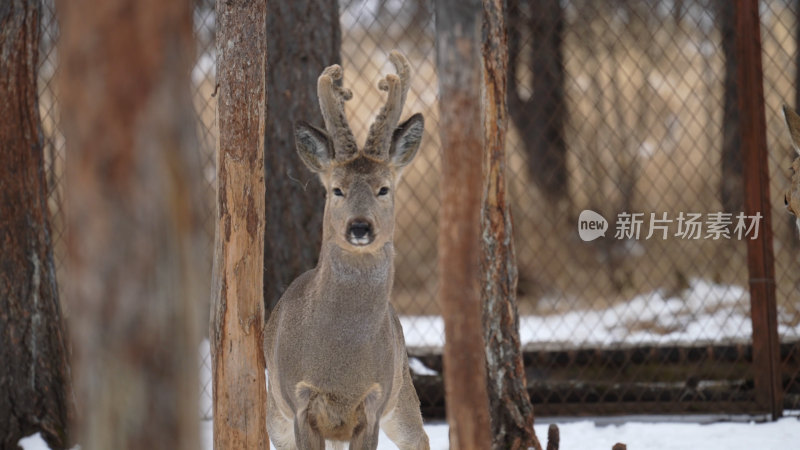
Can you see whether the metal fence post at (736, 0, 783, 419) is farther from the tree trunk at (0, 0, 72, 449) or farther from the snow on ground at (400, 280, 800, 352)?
the tree trunk at (0, 0, 72, 449)

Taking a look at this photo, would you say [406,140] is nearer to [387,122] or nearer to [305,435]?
[387,122]

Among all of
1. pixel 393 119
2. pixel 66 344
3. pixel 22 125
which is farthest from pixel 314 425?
pixel 22 125

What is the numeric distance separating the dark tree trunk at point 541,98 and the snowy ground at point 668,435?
9.45 feet

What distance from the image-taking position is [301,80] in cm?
595

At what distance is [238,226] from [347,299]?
534 millimetres

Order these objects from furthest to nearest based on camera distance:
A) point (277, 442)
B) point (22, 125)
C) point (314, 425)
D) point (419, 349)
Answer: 1. point (419, 349)
2. point (22, 125)
3. point (277, 442)
4. point (314, 425)

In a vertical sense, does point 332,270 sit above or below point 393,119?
below

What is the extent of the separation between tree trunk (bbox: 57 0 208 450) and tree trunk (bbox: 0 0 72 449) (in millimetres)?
4258

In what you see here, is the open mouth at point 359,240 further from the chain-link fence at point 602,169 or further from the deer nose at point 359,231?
the chain-link fence at point 602,169

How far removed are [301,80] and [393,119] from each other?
2026 millimetres

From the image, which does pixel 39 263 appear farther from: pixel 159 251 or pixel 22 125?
pixel 159 251

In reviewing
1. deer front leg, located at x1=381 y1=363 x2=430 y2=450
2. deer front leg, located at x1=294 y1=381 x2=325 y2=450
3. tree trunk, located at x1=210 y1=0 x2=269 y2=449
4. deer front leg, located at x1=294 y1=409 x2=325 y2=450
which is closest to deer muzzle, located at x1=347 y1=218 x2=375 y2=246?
tree trunk, located at x1=210 y1=0 x2=269 y2=449

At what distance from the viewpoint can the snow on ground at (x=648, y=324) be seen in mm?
6785

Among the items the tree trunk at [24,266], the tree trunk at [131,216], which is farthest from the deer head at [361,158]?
the tree trunk at [131,216]
